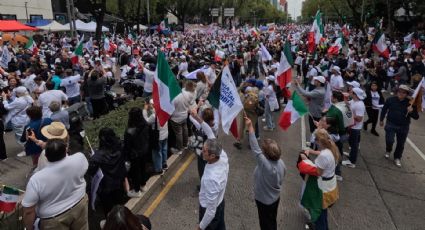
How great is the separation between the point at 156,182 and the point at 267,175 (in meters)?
3.02

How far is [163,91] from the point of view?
5871mm

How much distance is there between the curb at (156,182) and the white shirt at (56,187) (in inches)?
79.7

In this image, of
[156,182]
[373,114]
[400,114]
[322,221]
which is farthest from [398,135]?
[156,182]

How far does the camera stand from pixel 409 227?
579 cm

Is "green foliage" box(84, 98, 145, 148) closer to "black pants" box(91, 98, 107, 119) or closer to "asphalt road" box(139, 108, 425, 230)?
"black pants" box(91, 98, 107, 119)

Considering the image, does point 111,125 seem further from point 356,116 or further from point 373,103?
point 373,103

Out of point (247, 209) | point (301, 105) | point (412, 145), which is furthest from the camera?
point (412, 145)

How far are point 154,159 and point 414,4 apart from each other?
38807mm

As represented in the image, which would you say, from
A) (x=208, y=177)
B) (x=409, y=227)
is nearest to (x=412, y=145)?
(x=409, y=227)

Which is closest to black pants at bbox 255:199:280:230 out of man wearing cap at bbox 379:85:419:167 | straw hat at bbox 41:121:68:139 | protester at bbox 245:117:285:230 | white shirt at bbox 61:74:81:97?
protester at bbox 245:117:285:230

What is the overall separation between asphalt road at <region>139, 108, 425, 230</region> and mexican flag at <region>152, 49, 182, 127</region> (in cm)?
153

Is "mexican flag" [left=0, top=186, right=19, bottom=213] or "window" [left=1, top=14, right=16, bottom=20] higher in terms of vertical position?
"window" [left=1, top=14, right=16, bottom=20]

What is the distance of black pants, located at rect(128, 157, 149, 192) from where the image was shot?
6125 millimetres

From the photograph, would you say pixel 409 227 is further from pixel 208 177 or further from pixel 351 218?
pixel 208 177
